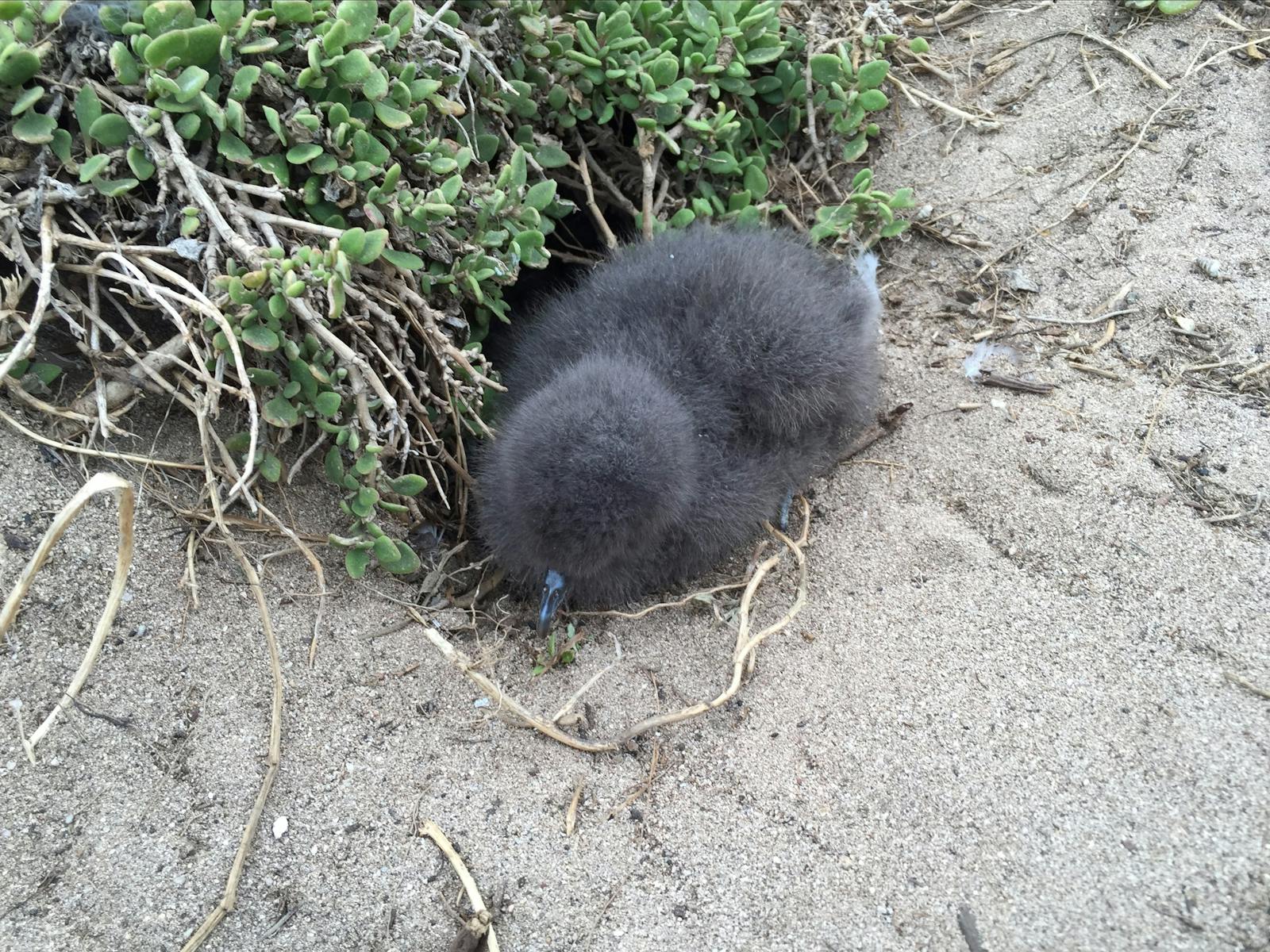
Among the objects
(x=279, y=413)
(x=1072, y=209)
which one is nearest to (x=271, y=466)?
(x=279, y=413)

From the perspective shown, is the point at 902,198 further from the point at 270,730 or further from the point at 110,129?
the point at 270,730

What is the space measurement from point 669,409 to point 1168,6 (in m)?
2.60

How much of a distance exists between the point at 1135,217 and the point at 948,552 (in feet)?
4.79

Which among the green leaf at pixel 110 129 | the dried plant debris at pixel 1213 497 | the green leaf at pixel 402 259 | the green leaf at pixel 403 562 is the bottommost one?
the dried plant debris at pixel 1213 497

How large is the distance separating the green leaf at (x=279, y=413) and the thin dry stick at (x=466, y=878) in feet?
3.11

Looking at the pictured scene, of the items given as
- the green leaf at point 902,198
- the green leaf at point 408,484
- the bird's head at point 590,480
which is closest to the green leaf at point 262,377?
the green leaf at point 408,484

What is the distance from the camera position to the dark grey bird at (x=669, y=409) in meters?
2.35

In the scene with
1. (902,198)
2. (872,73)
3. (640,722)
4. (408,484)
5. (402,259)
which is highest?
(402,259)

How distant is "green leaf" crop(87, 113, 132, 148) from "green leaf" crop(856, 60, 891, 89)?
229 centimetres

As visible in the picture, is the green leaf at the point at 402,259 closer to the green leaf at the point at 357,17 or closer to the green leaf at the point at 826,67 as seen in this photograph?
the green leaf at the point at 357,17

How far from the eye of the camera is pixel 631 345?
8.87 feet

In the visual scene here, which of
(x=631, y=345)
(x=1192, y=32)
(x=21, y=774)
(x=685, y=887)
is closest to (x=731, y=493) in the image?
(x=631, y=345)

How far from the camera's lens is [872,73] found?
10.5ft

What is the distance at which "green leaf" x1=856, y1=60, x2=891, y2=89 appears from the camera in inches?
125
